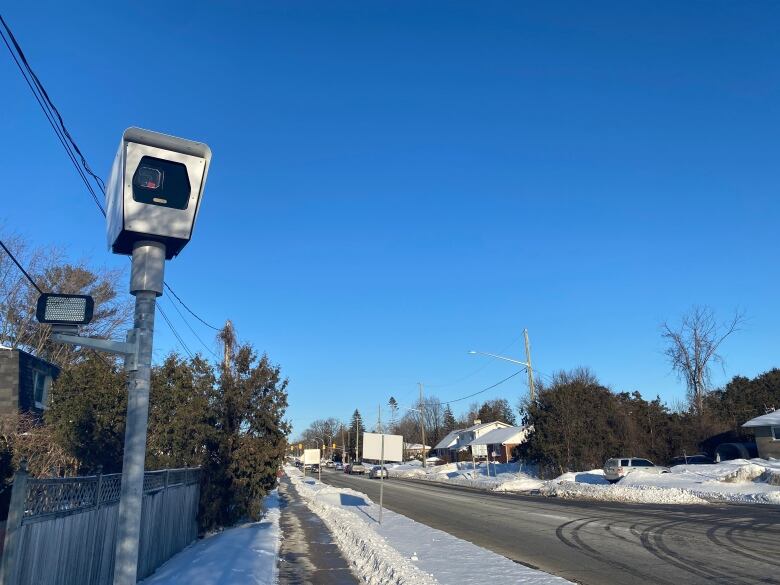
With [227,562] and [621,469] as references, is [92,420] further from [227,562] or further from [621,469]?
[621,469]

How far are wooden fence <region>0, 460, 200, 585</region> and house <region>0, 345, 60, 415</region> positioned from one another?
628 inches

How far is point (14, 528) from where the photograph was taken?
5.85 metres

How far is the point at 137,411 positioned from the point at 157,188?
1.44 meters

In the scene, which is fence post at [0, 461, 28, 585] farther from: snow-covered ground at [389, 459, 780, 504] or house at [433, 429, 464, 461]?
house at [433, 429, 464, 461]

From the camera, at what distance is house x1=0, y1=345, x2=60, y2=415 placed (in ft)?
77.8

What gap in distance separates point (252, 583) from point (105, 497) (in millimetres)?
2809

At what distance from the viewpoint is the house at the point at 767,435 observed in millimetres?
40253

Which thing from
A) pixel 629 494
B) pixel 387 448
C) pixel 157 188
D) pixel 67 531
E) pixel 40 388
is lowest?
pixel 629 494

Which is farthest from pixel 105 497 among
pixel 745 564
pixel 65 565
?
pixel 745 564

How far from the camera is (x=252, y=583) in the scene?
9812 mm

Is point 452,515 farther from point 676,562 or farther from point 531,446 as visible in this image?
point 531,446

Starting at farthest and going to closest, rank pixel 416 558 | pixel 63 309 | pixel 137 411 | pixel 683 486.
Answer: pixel 683 486 → pixel 416 558 → pixel 63 309 → pixel 137 411

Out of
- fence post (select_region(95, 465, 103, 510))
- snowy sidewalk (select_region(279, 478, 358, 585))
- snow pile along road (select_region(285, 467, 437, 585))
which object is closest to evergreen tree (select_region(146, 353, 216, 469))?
snowy sidewalk (select_region(279, 478, 358, 585))

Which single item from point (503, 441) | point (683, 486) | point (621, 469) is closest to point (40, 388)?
point (621, 469)
